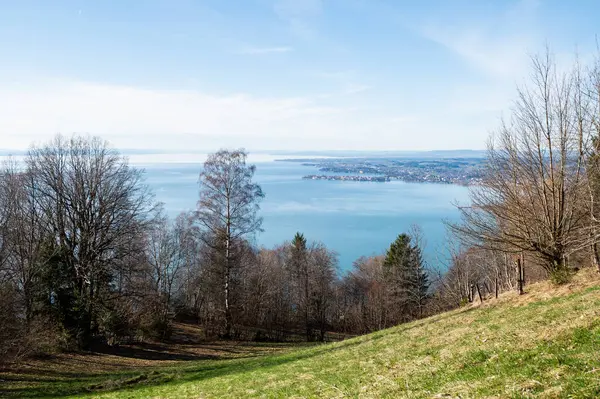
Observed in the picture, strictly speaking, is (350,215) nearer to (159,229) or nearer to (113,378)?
(159,229)

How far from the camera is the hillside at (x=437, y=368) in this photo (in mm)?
5336

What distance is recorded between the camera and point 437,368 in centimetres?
711

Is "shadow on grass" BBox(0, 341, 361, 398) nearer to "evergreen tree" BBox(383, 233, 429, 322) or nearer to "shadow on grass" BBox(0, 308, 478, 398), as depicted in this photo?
"shadow on grass" BBox(0, 308, 478, 398)

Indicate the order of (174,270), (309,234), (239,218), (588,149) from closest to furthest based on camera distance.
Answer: (588,149) < (239,218) < (174,270) < (309,234)

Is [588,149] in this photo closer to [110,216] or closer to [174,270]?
[110,216]

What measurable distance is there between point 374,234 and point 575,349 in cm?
7203

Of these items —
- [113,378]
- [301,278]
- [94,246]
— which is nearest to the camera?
[113,378]

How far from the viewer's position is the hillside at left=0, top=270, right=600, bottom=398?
5.34 m

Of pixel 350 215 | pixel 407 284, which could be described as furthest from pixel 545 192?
pixel 350 215

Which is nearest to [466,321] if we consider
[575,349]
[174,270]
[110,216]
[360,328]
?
[575,349]

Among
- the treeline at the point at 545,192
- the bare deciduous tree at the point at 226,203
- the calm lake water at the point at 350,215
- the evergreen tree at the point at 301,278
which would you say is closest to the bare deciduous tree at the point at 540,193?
the treeline at the point at 545,192

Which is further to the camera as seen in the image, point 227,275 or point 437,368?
point 227,275

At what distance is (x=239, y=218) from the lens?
73.3 ft

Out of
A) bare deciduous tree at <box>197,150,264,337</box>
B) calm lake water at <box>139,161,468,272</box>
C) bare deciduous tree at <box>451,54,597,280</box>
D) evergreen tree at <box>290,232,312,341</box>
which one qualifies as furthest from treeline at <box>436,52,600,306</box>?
calm lake water at <box>139,161,468,272</box>
